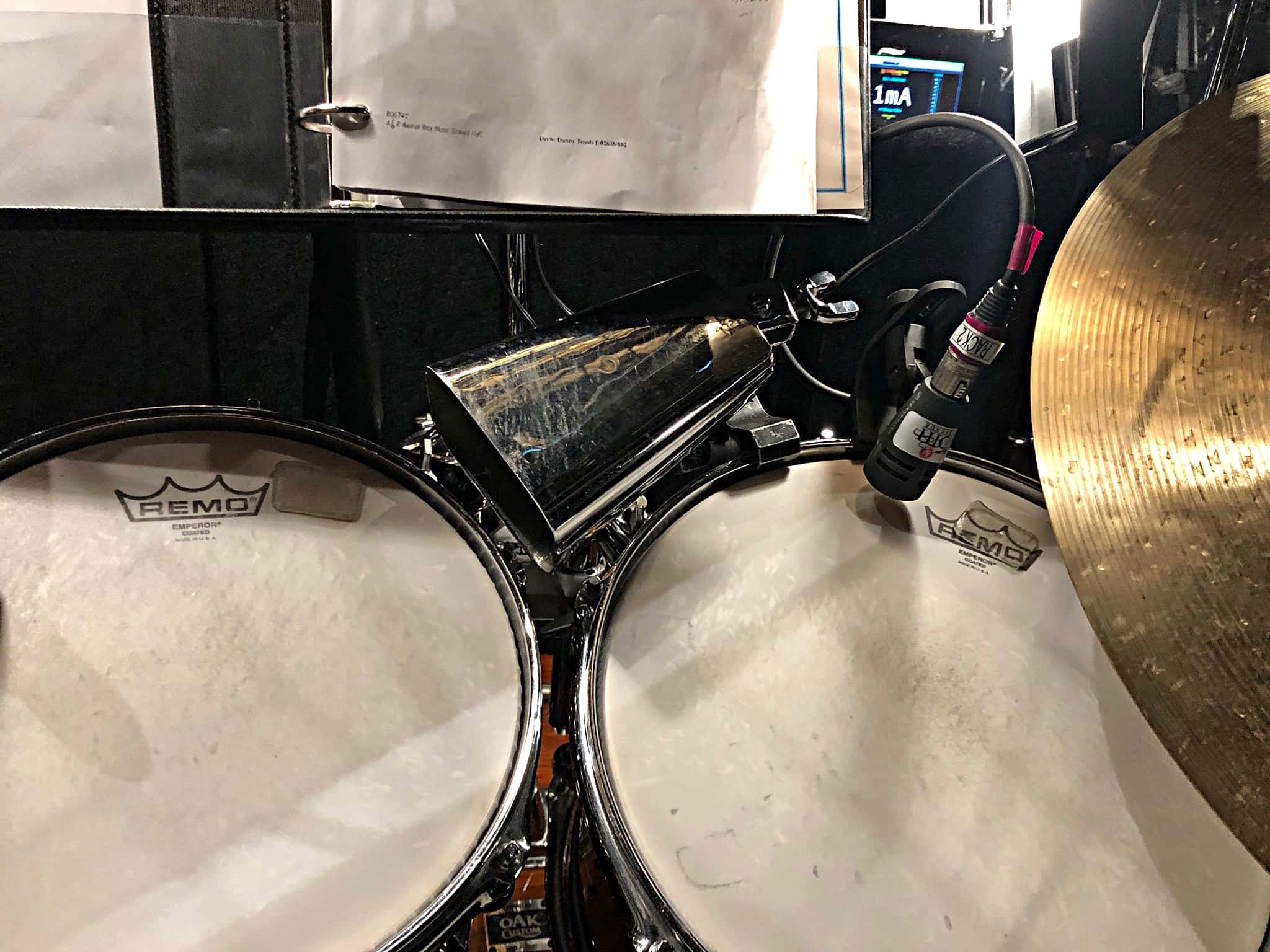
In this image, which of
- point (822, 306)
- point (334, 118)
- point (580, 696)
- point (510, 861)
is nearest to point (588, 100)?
point (334, 118)

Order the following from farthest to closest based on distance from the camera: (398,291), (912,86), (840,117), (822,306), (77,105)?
(398,291), (912,86), (822,306), (840,117), (77,105)

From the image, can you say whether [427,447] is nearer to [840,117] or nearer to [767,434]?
[767,434]

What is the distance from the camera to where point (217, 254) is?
99cm

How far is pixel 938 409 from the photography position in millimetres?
625

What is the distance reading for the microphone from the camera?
0.60 meters

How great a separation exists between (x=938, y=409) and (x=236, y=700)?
22.5 inches

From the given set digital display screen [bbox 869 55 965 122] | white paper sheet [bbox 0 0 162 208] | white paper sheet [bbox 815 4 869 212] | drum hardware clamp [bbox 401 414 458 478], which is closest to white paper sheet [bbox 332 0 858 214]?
white paper sheet [bbox 815 4 869 212]

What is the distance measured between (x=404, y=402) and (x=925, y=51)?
0.81 metres

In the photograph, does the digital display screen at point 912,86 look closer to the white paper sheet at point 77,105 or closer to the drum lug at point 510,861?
the white paper sheet at point 77,105

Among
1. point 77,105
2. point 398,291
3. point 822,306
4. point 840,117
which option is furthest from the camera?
point 398,291

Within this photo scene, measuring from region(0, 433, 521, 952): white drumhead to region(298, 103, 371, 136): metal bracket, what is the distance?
24cm

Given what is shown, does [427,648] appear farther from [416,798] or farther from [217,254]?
[217,254]

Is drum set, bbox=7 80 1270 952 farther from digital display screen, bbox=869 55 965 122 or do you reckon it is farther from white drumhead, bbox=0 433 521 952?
digital display screen, bbox=869 55 965 122

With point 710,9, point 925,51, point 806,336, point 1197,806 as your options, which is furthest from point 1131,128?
point 1197,806
